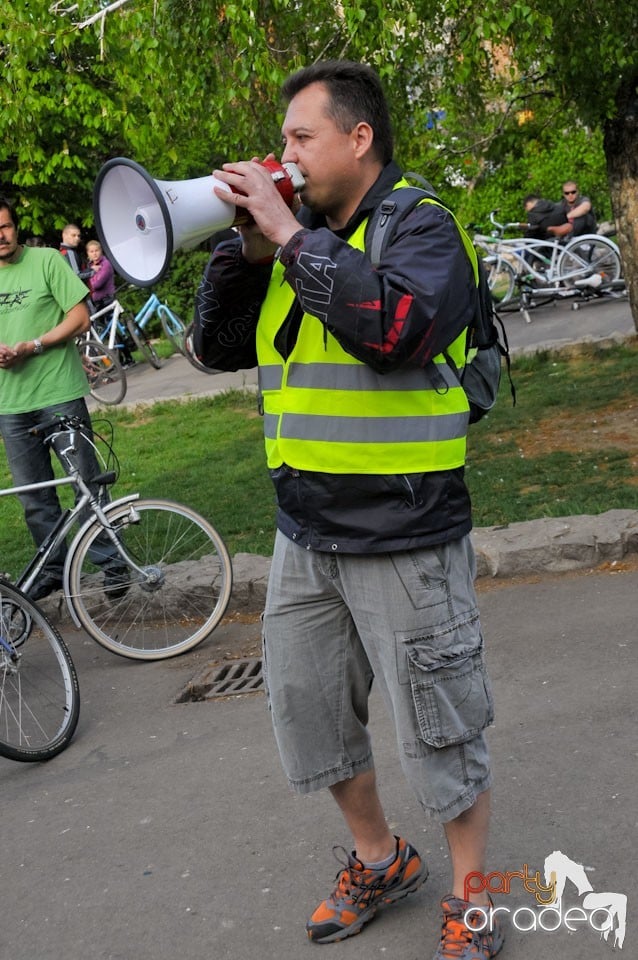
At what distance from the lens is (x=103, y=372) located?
49.2 ft

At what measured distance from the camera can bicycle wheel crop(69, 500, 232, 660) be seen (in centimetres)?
591

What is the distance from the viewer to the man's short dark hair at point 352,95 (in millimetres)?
2836

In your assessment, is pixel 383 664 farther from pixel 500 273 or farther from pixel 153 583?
pixel 500 273

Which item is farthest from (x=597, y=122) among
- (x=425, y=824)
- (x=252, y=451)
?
(x=425, y=824)

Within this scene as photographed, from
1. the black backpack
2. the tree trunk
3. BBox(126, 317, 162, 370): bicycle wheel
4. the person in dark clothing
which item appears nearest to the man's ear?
the black backpack

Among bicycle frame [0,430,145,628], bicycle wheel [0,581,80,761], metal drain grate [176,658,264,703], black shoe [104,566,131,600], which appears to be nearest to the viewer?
bicycle wheel [0,581,80,761]

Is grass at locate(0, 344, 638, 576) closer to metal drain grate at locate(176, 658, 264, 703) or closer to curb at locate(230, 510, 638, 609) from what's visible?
curb at locate(230, 510, 638, 609)

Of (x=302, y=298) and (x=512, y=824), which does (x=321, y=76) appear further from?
(x=512, y=824)

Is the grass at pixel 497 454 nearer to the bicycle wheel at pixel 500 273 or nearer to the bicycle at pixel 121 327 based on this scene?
the bicycle at pixel 121 327

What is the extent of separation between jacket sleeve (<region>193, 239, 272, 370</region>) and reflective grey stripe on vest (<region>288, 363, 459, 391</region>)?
31 cm

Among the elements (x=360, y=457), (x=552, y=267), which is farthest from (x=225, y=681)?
(x=552, y=267)

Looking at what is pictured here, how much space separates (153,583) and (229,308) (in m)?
3.22

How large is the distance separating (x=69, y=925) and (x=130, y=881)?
25 cm

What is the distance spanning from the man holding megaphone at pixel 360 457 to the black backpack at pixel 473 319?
0.04 meters
